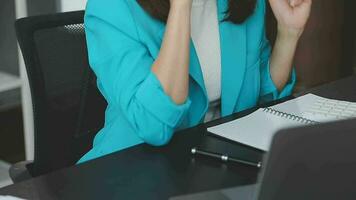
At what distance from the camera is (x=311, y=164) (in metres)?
0.56

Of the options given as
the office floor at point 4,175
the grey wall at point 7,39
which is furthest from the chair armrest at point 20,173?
the grey wall at point 7,39

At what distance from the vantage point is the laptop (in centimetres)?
54

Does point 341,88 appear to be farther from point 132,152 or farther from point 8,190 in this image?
point 8,190

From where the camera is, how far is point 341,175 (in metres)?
0.59

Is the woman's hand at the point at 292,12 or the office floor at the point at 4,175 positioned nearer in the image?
the woman's hand at the point at 292,12

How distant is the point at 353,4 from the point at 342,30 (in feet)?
0.48

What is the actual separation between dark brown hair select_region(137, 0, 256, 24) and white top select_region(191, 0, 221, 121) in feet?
0.14

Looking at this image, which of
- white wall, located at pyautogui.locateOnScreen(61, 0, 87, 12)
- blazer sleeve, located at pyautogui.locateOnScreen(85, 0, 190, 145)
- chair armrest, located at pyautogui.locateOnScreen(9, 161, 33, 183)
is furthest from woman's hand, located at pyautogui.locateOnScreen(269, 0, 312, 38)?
white wall, located at pyautogui.locateOnScreen(61, 0, 87, 12)

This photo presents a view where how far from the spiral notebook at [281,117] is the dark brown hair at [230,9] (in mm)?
245

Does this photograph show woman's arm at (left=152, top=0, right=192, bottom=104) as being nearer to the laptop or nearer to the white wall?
the laptop

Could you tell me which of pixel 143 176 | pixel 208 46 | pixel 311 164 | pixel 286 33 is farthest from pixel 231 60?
pixel 311 164

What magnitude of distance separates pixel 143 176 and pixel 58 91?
0.54 m

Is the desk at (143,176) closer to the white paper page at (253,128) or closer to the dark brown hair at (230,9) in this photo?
the white paper page at (253,128)

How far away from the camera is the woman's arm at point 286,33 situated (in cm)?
145
